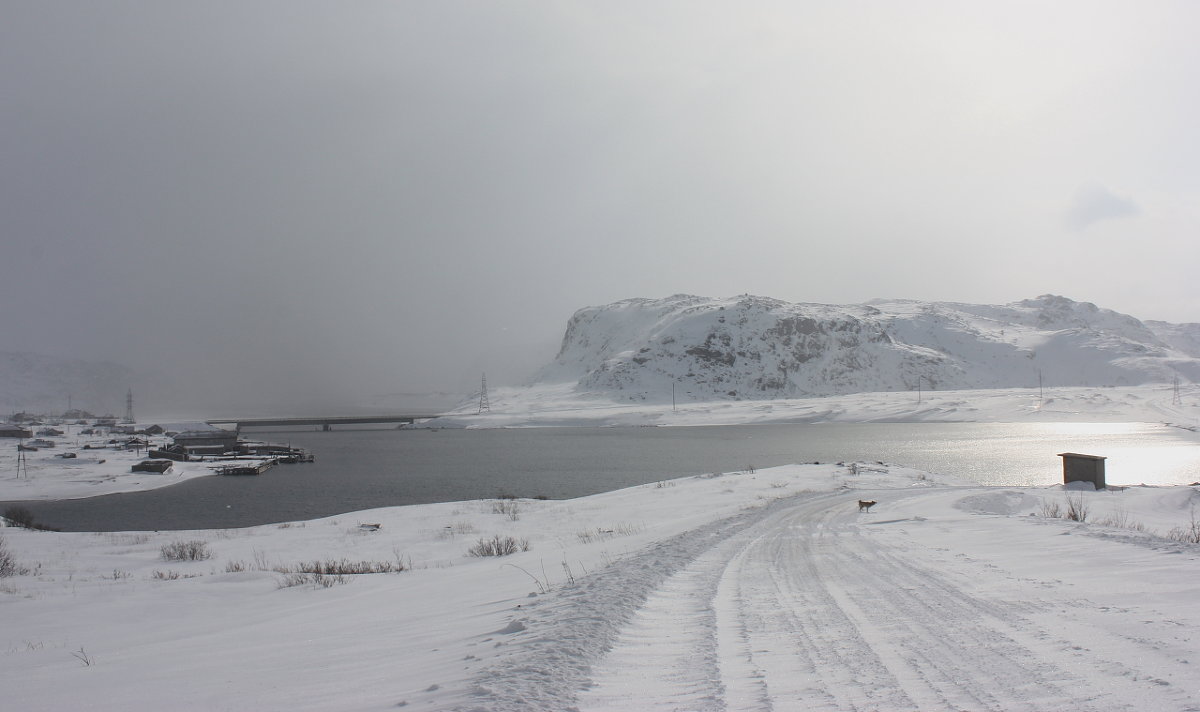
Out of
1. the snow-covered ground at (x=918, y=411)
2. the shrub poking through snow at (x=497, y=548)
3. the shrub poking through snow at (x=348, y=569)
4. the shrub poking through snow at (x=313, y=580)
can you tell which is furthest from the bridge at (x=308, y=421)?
the shrub poking through snow at (x=313, y=580)

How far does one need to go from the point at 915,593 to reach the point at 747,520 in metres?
9.64

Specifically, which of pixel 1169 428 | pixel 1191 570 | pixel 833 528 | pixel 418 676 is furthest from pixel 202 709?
pixel 1169 428

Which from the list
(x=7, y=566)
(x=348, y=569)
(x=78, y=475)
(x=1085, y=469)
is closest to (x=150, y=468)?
(x=78, y=475)

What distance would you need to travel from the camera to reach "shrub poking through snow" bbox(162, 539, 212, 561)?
684 inches

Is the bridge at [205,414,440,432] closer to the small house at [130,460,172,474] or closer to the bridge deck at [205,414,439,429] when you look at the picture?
the bridge deck at [205,414,439,429]

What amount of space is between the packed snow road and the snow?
2 cm

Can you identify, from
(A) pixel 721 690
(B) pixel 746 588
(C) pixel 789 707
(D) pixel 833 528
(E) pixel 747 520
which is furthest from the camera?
(E) pixel 747 520

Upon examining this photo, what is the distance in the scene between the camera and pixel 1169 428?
293 ft

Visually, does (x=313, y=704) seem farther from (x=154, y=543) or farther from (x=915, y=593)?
(x=154, y=543)

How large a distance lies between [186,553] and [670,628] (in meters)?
16.4

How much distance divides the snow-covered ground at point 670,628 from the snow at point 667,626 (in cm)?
3

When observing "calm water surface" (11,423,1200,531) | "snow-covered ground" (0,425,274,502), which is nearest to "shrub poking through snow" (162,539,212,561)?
"calm water surface" (11,423,1200,531)

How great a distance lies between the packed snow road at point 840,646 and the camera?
4.32 m

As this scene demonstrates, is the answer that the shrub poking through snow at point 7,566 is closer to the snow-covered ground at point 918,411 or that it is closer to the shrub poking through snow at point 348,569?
the shrub poking through snow at point 348,569
